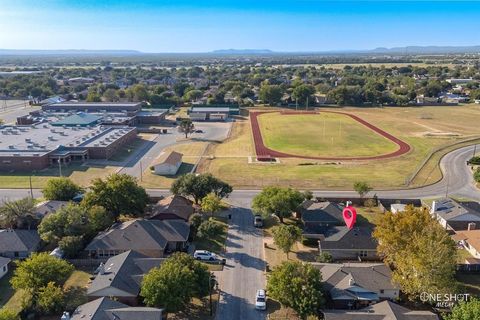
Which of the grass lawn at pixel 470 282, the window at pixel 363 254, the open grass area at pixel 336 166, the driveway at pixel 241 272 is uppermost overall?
the open grass area at pixel 336 166

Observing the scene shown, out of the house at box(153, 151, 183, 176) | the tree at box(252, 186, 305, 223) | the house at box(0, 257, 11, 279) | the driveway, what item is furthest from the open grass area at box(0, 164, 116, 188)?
the tree at box(252, 186, 305, 223)

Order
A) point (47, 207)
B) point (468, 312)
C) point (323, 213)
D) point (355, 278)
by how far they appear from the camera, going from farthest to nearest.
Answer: point (47, 207)
point (323, 213)
point (355, 278)
point (468, 312)

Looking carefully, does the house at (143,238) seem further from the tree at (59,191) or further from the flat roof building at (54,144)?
the flat roof building at (54,144)

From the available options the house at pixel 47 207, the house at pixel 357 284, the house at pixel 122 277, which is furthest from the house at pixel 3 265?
the house at pixel 357 284

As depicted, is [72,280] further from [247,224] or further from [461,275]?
[461,275]

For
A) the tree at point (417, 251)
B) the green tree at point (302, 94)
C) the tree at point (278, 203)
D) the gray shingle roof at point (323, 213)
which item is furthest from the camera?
the green tree at point (302, 94)

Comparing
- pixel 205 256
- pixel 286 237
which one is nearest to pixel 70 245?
pixel 205 256

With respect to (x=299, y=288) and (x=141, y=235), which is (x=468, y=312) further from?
(x=141, y=235)
